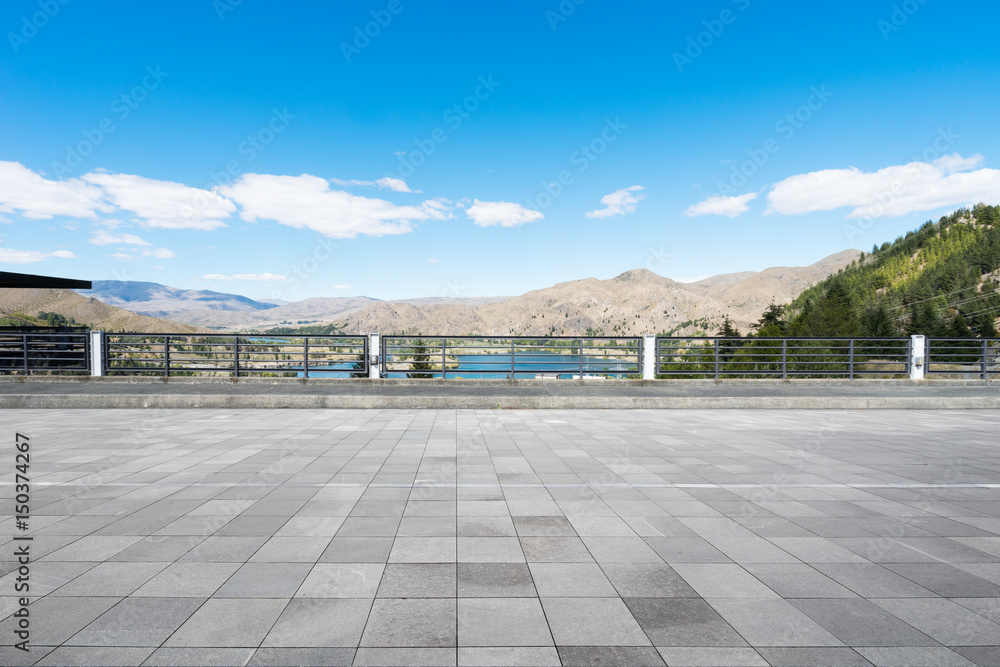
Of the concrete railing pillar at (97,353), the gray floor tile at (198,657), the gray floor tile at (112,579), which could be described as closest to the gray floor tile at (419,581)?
the gray floor tile at (198,657)

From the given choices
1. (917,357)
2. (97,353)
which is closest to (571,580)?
(97,353)

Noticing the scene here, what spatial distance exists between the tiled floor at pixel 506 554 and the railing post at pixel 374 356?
6289mm

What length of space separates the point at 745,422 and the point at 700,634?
752 centimetres

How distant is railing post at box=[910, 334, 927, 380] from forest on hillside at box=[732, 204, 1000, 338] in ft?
173

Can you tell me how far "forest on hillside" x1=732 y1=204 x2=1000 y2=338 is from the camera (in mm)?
79000

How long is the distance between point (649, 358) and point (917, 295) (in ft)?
550

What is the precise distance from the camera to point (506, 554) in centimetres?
345

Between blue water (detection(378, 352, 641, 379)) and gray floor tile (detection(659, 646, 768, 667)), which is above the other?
blue water (detection(378, 352, 641, 379))

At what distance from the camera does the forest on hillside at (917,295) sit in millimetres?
79000

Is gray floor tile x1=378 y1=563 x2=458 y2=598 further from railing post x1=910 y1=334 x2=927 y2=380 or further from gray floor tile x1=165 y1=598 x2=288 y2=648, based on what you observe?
railing post x1=910 y1=334 x2=927 y2=380

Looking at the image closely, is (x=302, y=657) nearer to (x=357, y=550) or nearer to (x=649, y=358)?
(x=357, y=550)

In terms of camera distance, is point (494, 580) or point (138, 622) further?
point (494, 580)

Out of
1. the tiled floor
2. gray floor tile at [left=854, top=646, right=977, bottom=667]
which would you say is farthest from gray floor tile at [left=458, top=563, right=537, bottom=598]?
gray floor tile at [left=854, top=646, right=977, bottom=667]

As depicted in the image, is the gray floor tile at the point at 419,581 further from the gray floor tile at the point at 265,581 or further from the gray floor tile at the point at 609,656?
the gray floor tile at the point at 609,656
